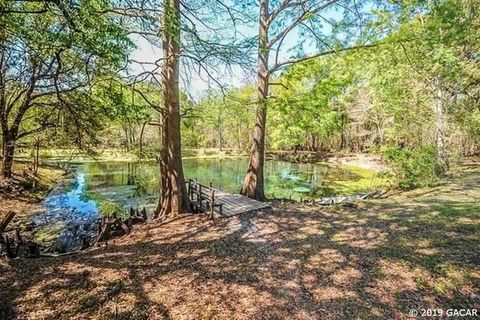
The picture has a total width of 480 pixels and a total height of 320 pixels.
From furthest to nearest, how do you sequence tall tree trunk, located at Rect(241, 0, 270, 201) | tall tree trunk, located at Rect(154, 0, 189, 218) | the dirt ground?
1. tall tree trunk, located at Rect(241, 0, 270, 201)
2. tall tree trunk, located at Rect(154, 0, 189, 218)
3. the dirt ground

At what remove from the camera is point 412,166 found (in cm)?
1250

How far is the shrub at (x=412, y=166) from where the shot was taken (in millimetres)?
12438

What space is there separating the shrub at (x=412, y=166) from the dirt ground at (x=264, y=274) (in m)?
5.68

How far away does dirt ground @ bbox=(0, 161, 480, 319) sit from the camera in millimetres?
3633

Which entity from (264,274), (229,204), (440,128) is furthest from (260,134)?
(440,128)

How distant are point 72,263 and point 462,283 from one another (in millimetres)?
6261

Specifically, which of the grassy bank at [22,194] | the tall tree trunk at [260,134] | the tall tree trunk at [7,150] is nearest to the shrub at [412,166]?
the tall tree trunk at [260,134]

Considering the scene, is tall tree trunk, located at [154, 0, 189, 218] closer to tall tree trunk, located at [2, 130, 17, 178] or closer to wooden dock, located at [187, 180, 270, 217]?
wooden dock, located at [187, 180, 270, 217]

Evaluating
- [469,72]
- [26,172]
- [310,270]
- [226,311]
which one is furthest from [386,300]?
[26,172]

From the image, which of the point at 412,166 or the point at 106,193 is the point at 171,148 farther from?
the point at 412,166

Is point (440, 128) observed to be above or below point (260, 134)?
above

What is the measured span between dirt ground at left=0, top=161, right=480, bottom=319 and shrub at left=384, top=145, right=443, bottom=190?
568 cm

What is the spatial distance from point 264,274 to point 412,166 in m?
10.9

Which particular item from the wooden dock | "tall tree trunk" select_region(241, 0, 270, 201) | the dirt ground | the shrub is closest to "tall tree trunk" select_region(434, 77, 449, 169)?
the shrub
